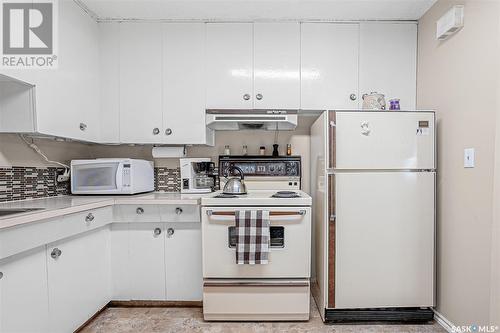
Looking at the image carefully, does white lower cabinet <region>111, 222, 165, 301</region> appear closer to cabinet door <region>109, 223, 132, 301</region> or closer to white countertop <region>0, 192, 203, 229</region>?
cabinet door <region>109, 223, 132, 301</region>

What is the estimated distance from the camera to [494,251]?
146cm

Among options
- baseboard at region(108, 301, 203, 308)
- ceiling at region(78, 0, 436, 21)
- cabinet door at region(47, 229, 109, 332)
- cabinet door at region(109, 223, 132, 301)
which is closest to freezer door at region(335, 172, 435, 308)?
baseboard at region(108, 301, 203, 308)

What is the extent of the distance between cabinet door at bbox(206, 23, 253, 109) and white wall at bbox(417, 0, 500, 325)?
1422 millimetres

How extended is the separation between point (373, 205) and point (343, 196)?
0.22 m

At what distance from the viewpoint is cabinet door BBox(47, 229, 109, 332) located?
154 cm

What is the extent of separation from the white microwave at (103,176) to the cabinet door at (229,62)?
863 millimetres

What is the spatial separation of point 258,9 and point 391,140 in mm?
1429

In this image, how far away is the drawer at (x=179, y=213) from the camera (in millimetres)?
2037

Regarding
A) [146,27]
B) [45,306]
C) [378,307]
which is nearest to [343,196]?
[378,307]

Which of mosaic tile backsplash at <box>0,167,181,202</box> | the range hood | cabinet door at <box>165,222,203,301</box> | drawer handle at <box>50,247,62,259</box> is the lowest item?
cabinet door at <box>165,222,203,301</box>

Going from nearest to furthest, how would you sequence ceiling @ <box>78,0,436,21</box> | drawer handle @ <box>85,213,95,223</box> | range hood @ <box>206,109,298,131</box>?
1. drawer handle @ <box>85,213,95,223</box>
2. ceiling @ <box>78,0,436,21</box>
3. range hood @ <box>206,109,298,131</box>

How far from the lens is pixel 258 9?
2.11 meters

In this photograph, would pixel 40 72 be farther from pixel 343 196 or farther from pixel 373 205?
pixel 373 205

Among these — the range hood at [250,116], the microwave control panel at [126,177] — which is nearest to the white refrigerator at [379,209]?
the range hood at [250,116]
